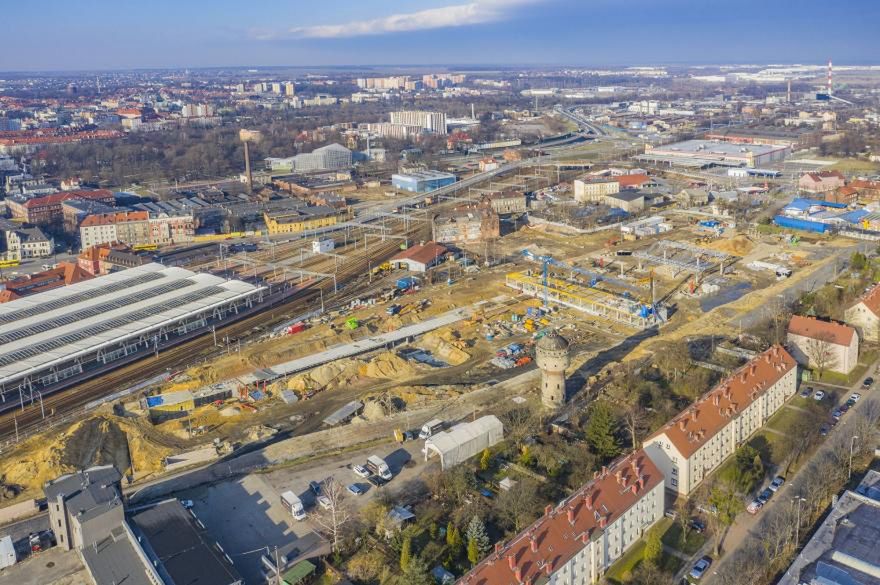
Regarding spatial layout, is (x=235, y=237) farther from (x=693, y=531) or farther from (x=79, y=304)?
(x=693, y=531)

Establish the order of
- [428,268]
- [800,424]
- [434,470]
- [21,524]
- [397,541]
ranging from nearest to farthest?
[397,541]
[21,524]
[434,470]
[800,424]
[428,268]

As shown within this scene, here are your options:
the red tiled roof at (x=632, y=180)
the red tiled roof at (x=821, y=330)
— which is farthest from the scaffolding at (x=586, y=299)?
the red tiled roof at (x=632, y=180)

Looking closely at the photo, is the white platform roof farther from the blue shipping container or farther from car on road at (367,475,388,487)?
the blue shipping container

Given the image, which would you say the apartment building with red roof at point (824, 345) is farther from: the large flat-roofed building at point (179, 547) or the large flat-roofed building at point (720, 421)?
the large flat-roofed building at point (179, 547)

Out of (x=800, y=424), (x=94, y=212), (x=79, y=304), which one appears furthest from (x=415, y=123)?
(x=800, y=424)

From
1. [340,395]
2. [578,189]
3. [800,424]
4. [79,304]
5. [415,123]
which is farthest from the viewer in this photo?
[415,123]

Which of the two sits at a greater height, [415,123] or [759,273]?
[415,123]
